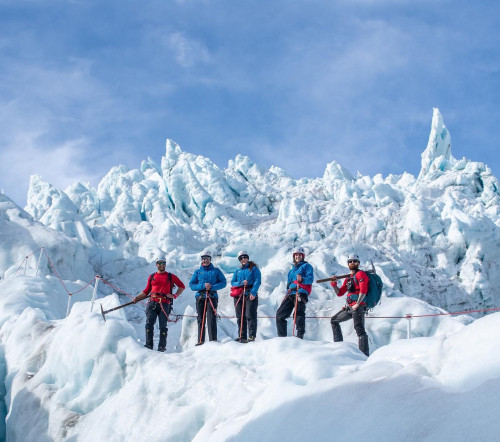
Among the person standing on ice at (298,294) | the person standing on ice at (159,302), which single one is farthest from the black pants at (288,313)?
the person standing on ice at (159,302)

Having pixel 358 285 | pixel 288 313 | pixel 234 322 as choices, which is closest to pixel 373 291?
pixel 358 285

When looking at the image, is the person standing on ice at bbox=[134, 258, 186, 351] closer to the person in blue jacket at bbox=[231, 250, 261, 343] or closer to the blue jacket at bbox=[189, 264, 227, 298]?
the blue jacket at bbox=[189, 264, 227, 298]

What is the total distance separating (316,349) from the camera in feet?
Answer: 17.3

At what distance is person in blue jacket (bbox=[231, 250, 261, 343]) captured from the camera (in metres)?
6.84

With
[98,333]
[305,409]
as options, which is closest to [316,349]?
[305,409]

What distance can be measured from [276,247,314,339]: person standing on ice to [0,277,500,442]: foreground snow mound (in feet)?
3.39

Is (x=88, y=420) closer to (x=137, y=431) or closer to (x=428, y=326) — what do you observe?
(x=137, y=431)

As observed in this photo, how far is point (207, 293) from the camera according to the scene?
712 centimetres

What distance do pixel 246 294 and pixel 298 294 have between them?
27.4 inches

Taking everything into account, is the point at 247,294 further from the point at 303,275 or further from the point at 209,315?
the point at 303,275

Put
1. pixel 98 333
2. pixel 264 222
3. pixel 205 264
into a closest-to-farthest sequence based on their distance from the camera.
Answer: pixel 98 333 → pixel 205 264 → pixel 264 222

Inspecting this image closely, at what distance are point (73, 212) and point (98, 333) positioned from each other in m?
24.8

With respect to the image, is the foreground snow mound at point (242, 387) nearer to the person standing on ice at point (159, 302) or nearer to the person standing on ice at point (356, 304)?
the person standing on ice at point (159, 302)

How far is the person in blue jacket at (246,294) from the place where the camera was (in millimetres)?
6844
